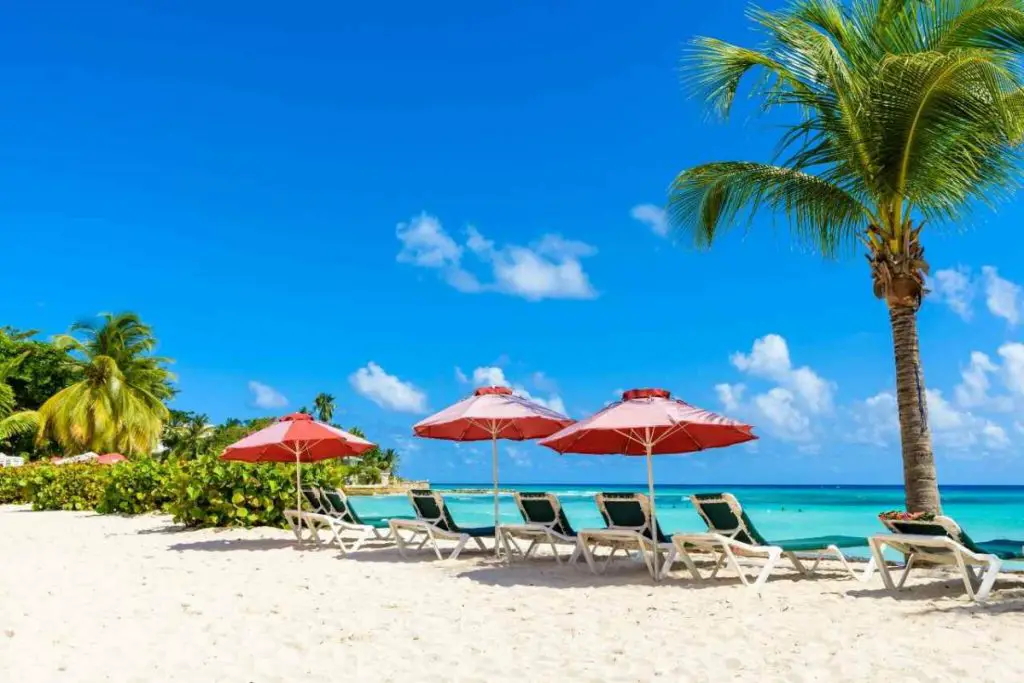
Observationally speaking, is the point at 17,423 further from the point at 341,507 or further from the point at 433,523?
the point at 433,523

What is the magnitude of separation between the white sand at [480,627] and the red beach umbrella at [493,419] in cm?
151

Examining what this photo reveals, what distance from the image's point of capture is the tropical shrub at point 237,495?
1268 cm

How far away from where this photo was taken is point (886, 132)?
8.58m

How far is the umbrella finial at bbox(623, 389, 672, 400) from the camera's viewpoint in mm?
7617

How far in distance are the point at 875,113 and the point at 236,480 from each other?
1002 centimetres

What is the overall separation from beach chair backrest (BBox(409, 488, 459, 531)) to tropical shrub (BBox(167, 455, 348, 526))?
3835 mm

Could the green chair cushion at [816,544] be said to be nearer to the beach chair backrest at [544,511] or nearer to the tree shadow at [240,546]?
the beach chair backrest at [544,511]

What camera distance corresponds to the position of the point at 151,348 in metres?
35.6

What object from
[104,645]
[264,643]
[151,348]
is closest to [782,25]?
[264,643]

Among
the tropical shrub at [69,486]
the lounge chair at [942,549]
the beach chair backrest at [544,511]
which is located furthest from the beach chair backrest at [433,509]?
the tropical shrub at [69,486]

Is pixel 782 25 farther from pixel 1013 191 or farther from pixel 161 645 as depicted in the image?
pixel 161 645

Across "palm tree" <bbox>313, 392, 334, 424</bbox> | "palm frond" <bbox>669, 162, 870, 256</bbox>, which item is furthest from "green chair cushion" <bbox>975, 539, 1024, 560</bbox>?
"palm tree" <bbox>313, 392, 334, 424</bbox>

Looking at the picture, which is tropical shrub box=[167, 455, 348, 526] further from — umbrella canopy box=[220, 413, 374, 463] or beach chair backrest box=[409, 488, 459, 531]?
beach chair backrest box=[409, 488, 459, 531]

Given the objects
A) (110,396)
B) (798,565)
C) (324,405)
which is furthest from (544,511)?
(324,405)
